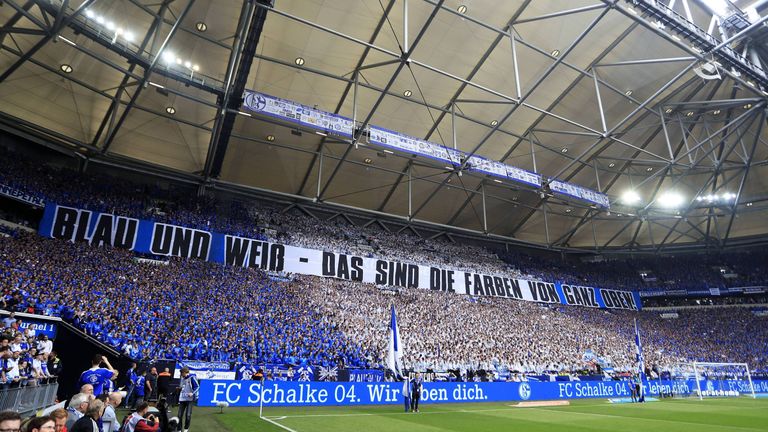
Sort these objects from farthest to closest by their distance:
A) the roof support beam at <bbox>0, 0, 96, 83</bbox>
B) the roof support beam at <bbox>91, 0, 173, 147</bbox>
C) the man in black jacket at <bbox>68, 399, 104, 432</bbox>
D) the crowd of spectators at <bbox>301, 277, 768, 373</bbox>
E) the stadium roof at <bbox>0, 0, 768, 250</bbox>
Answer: the crowd of spectators at <bbox>301, 277, 768, 373</bbox> → the stadium roof at <bbox>0, 0, 768, 250</bbox> → the roof support beam at <bbox>91, 0, 173, 147</bbox> → the roof support beam at <bbox>0, 0, 96, 83</bbox> → the man in black jacket at <bbox>68, 399, 104, 432</bbox>

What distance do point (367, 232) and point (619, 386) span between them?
1925 centimetres

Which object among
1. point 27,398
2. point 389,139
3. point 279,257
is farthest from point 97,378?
point 279,257

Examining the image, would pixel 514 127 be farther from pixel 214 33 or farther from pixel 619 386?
pixel 214 33

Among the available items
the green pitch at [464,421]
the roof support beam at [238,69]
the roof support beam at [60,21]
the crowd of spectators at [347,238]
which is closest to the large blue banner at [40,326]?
the green pitch at [464,421]

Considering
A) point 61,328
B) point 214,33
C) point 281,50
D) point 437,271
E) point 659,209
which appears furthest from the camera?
point 659,209

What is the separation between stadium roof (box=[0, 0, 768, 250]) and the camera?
59.4 ft

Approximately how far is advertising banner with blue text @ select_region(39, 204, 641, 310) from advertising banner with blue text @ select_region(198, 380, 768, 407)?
1136 cm

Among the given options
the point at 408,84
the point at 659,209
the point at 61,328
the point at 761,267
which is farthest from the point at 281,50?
the point at 761,267

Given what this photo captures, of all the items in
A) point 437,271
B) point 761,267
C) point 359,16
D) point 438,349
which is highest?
point 359,16

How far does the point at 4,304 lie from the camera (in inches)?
527

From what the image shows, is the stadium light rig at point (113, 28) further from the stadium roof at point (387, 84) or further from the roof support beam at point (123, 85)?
the roof support beam at point (123, 85)

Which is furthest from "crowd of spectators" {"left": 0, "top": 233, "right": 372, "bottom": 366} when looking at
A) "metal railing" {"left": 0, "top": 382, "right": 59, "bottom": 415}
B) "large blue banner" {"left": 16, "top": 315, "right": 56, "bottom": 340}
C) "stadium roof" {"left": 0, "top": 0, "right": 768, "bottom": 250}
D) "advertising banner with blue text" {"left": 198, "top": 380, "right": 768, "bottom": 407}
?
"stadium roof" {"left": 0, "top": 0, "right": 768, "bottom": 250}

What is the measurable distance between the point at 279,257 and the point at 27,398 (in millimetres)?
17616

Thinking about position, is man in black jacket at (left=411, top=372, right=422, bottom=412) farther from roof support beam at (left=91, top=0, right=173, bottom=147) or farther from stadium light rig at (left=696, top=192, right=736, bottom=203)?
stadium light rig at (left=696, top=192, right=736, bottom=203)
